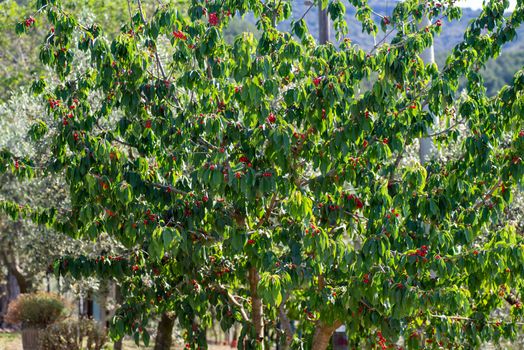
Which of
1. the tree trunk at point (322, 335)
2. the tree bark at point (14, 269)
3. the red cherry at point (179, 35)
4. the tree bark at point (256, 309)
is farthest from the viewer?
the tree bark at point (14, 269)

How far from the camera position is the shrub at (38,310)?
53.9 feet

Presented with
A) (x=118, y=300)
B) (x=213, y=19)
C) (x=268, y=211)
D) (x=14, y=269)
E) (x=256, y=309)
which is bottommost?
(x=256, y=309)

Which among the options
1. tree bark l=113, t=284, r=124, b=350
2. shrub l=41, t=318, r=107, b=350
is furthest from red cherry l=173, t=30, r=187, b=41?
tree bark l=113, t=284, r=124, b=350

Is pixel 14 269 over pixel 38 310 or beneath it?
over

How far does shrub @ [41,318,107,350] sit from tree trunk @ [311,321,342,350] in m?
7.66

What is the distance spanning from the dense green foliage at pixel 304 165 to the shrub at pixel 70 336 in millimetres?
7232

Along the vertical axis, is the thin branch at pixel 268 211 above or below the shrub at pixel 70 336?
above

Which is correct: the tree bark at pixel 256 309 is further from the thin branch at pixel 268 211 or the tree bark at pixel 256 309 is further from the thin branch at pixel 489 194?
the thin branch at pixel 489 194

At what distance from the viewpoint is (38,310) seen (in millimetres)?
16438

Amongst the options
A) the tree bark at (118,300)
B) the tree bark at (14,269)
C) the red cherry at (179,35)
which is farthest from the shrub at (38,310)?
the red cherry at (179,35)

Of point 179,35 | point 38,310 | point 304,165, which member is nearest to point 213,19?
point 179,35

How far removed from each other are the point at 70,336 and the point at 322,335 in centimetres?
812

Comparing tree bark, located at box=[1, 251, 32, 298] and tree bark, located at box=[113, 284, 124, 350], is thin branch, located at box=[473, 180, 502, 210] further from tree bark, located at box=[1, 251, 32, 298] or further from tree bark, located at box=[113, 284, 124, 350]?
tree bark, located at box=[1, 251, 32, 298]

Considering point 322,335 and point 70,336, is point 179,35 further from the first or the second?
point 70,336
